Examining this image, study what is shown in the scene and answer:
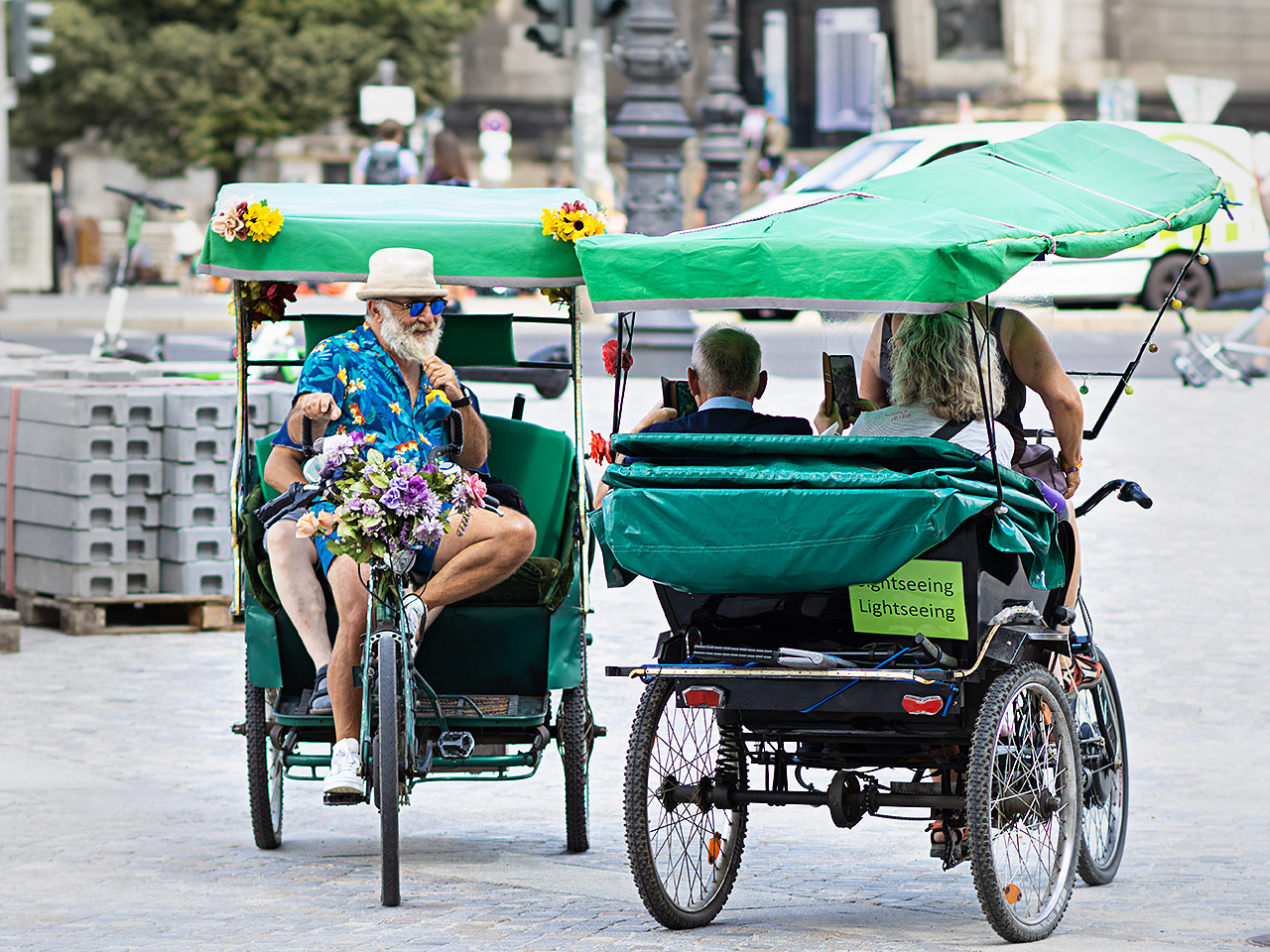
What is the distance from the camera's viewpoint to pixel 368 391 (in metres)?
6.70

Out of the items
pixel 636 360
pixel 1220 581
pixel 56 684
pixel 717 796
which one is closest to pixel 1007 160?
pixel 717 796

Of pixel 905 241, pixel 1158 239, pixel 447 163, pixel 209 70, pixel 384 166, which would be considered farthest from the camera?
pixel 209 70

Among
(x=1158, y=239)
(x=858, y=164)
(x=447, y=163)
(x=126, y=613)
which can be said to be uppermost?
(x=858, y=164)

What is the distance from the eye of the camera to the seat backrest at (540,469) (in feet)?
23.9

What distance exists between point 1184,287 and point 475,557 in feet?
77.2

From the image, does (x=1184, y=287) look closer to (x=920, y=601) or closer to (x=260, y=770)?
(x=260, y=770)

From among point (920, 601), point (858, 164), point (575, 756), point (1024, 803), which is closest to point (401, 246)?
point (575, 756)

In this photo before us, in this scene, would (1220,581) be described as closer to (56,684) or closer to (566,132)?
(56,684)

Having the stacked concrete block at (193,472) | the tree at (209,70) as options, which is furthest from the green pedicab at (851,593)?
the tree at (209,70)

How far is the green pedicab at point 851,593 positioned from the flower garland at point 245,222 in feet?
3.98

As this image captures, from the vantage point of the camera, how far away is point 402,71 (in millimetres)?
46219

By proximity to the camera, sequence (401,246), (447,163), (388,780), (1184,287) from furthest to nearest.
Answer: (1184,287), (447,163), (401,246), (388,780)

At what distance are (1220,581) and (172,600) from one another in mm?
5082

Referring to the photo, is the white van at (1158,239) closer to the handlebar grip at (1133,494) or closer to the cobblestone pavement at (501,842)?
the cobblestone pavement at (501,842)
